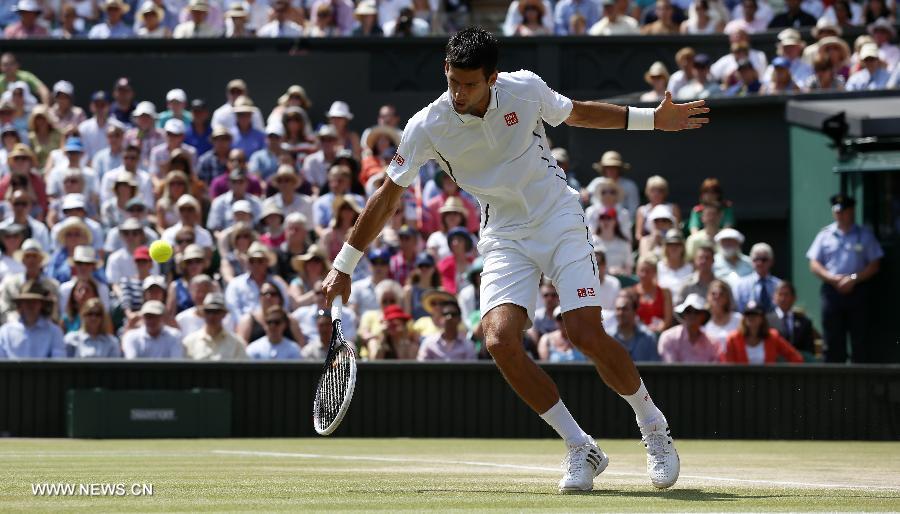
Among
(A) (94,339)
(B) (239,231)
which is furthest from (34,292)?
(B) (239,231)

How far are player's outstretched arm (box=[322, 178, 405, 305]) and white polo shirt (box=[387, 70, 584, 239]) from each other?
76 millimetres

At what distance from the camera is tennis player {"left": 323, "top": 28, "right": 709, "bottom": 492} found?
304 inches

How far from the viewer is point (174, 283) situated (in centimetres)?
1548

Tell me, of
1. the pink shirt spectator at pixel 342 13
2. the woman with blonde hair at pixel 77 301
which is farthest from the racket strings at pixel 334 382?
the pink shirt spectator at pixel 342 13

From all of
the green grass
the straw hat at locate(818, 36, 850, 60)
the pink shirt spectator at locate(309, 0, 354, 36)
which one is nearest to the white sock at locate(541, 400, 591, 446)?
the green grass

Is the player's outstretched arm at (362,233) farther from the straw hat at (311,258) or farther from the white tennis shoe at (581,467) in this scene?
the straw hat at (311,258)

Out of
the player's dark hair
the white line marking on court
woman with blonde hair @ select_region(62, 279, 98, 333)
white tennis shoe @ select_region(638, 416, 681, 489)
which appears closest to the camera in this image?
the player's dark hair

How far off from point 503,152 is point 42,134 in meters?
11.9

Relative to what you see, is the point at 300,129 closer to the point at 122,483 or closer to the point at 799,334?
the point at 799,334

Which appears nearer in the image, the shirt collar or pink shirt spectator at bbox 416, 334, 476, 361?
the shirt collar

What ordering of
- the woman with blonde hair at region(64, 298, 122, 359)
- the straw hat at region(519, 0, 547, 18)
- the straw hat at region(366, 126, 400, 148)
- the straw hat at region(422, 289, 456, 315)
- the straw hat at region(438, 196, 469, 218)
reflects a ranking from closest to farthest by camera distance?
the woman with blonde hair at region(64, 298, 122, 359)
the straw hat at region(422, 289, 456, 315)
the straw hat at region(438, 196, 469, 218)
the straw hat at region(366, 126, 400, 148)
the straw hat at region(519, 0, 547, 18)

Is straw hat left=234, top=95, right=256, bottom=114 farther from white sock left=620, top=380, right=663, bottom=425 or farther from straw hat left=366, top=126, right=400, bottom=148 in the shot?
white sock left=620, top=380, right=663, bottom=425

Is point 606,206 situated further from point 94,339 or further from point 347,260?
point 347,260

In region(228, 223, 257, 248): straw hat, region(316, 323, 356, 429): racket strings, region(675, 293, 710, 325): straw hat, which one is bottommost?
region(316, 323, 356, 429): racket strings
